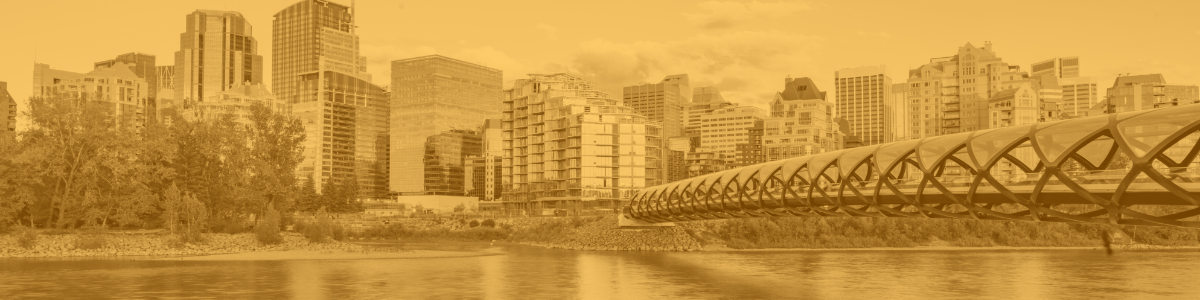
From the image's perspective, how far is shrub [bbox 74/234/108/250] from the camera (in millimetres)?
79000

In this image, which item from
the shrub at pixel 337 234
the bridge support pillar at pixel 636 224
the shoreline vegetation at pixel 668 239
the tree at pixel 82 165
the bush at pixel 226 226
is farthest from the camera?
the bridge support pillar at pixel 636 224

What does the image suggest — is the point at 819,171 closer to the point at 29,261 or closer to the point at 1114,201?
the point at 1114,201

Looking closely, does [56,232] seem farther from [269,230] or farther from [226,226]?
[269,230]

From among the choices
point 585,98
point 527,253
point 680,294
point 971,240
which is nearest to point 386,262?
point 527,253

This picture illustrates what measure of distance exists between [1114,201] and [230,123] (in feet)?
259

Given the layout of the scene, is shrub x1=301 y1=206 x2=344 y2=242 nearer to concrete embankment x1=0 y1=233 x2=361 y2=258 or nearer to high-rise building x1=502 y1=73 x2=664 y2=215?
concrete embankment x1=0 y1=233 x2=361 y2=258

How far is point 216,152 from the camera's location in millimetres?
92562

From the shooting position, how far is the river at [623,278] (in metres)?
50.4

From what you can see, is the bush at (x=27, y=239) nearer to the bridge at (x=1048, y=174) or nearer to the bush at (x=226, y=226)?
the bush at (x=226, y=226)

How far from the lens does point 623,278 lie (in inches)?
2419

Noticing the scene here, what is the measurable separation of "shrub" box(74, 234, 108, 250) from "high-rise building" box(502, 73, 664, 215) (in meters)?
91.4

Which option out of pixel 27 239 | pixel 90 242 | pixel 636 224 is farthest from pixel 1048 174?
pixel 27 239

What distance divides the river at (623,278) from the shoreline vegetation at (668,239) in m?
6.19

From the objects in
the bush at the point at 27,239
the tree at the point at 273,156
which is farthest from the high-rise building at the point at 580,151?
the bush at the point at 27,239
